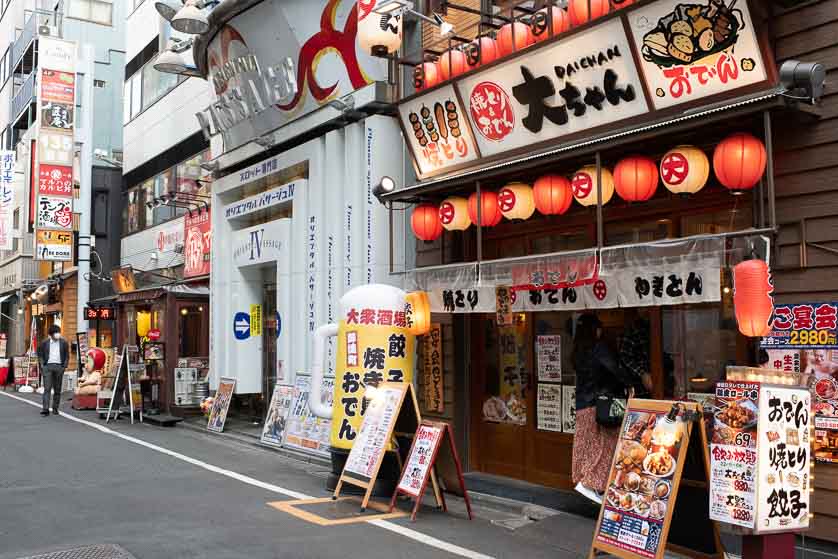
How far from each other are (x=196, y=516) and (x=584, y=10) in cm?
695

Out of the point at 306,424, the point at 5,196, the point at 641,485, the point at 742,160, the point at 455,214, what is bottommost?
the point at 306,424

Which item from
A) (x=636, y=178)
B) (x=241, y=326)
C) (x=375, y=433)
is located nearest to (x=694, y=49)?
(x=636, y=178)

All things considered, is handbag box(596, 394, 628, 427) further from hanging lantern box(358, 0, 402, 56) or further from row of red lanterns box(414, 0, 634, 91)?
hanging lantern box(358, 0, 402, 56)

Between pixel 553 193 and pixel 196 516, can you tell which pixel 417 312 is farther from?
pixel 196 516

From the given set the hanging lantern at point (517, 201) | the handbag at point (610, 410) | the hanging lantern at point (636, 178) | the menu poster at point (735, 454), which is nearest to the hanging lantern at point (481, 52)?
the hanging lantern at point (517, 201)

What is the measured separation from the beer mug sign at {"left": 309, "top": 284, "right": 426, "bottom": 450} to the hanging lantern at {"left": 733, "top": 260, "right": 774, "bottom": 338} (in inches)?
180

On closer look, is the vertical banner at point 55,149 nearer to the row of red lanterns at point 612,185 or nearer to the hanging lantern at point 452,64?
the row of red lanterns at point 612,185

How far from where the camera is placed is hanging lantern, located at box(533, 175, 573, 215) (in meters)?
9.48

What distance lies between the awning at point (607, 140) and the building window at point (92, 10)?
3212cm

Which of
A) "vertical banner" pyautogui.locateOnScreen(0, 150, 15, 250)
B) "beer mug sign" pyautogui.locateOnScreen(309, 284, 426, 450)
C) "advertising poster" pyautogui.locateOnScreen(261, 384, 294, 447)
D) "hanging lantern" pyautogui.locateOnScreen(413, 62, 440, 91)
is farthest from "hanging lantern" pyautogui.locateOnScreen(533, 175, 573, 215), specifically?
"vertical banner" pyautogui.locateOnScreen(0, 150, 15, 250)

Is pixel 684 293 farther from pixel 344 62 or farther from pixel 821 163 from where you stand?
pixel 344 62

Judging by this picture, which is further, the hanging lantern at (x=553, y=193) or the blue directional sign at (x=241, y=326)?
the blue directional sign at (x=241, y=326)

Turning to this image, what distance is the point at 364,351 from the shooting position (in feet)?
34.1

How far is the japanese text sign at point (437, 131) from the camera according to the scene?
11.0 m
